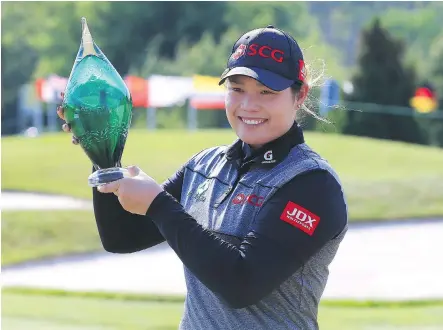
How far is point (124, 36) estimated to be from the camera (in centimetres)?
5491

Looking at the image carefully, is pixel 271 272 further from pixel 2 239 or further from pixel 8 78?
pixel 8 78

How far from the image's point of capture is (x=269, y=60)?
94.7 inches

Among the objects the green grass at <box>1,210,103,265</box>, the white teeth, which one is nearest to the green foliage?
the green grass at <box>1,210,103,265</box>

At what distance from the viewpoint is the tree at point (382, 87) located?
3119 cm

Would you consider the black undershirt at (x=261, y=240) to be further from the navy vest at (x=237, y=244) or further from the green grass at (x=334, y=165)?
the green grass at (x=334, y=165)

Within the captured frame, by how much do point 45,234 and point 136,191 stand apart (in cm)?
1000

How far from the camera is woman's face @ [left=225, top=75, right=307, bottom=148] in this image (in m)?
2.40

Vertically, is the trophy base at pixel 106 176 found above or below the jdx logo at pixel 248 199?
above

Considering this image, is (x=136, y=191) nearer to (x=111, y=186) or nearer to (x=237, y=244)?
(x=111, y=186)

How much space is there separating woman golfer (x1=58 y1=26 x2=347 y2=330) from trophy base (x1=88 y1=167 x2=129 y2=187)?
20mm

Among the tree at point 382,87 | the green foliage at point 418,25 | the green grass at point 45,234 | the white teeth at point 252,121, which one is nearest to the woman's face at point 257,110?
the white teeth at point 252,121

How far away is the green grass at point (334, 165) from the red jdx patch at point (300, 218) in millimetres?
11957

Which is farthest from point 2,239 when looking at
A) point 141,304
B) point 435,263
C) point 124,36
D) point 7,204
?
point 124,36

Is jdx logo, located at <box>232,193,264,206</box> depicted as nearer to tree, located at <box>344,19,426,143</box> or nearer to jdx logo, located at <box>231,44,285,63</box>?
jdx logo, located at <box>231,44,285,63</box>
